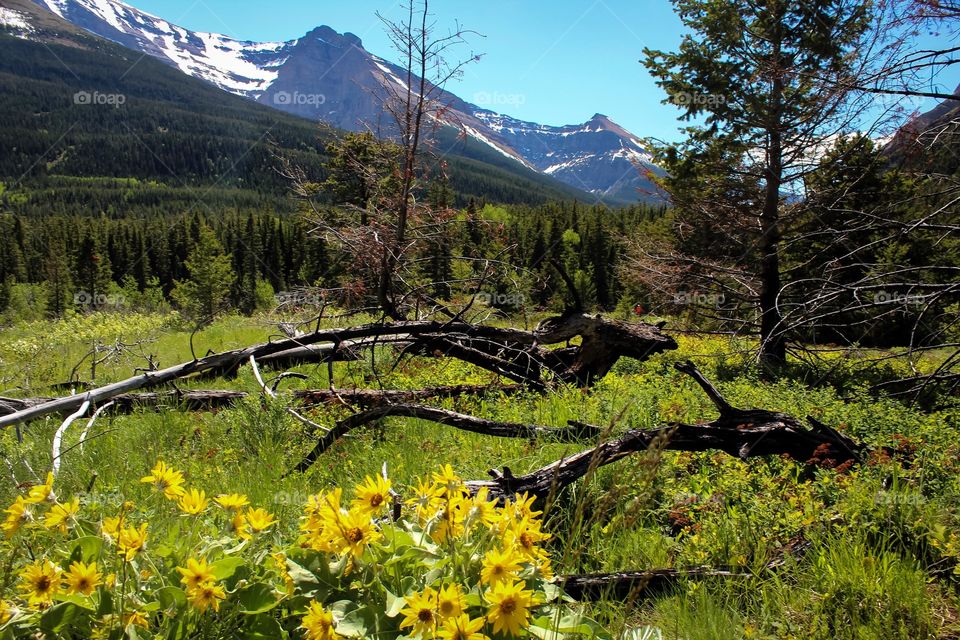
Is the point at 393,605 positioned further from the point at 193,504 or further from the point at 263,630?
the point at 193,504

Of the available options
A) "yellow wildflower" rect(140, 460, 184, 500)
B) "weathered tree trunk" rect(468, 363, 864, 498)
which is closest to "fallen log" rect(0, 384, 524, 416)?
"weathered tree trunk" rect(468, 363, 864, 498)

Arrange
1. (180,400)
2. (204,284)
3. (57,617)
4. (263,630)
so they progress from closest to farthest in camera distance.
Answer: (57,617), (263,630), (180,400), (204,284)

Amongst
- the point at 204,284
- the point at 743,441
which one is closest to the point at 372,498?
the point at 743,441

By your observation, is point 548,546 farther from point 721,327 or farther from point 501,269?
point 721,327

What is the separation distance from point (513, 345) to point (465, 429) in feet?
8.99

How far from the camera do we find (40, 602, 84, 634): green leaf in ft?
3.85

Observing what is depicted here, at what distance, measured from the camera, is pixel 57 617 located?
119 cm

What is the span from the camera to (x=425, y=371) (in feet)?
22.9

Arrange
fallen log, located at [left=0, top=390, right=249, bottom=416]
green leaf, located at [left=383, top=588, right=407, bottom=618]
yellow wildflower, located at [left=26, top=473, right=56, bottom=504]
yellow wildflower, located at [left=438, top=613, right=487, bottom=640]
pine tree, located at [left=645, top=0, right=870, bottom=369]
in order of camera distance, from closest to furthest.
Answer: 1. yellow wildflower, located at [left=438, top=613, right=487, bottom=640]
2. green leaf, located at [left=383, top=588, right=407, bottom=618]
3. yellow wildflower, located at [left=26, top=473, right=56, bottom=504]
4. fallen log, located at [left=0, top=390, right=249, bottom=416]
5. pine tree, located at [left=645, top=0, right=870, bottom=369]

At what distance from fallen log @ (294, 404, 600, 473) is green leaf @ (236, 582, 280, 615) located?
2.05 meters

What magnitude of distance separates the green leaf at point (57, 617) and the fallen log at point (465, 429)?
2088mm

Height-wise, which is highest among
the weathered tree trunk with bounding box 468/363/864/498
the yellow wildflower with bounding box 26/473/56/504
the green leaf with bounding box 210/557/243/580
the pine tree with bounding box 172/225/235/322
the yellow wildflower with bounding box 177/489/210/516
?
the yellow wildflower with bounding box 177/489/210/516

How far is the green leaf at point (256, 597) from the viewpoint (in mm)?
1287

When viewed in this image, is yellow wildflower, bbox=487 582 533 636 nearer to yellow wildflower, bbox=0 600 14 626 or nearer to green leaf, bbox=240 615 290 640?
green leaf, bbox=240 615 290 640
